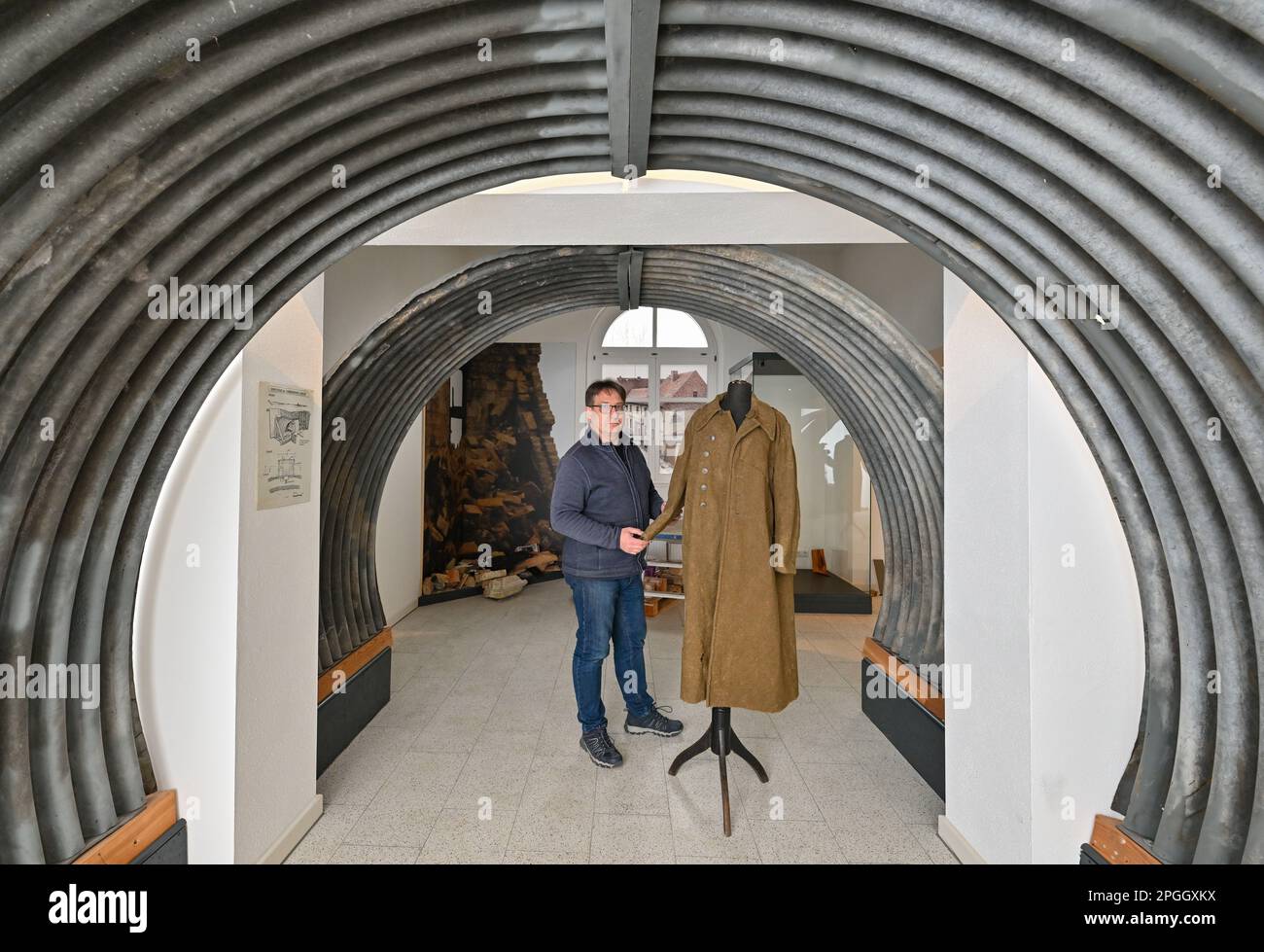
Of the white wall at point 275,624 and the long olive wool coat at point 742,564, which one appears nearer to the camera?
the white wall at point 275,624

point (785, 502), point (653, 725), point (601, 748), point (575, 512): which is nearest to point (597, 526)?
point (575, 512)

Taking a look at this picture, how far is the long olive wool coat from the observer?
2.95 m

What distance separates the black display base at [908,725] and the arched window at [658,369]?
5480 mm

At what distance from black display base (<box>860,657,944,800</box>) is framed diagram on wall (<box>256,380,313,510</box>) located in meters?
3.16

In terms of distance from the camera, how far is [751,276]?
3922 mm

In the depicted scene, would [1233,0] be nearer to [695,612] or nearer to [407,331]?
[695,612]

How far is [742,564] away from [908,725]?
1565 mm

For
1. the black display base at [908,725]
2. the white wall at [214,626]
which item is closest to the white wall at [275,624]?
the white wall at [214,626]

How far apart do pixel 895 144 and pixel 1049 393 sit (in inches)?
42.1

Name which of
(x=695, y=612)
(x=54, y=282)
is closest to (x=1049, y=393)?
(x=695, y=612)

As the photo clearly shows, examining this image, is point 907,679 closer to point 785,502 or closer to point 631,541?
point 785,502

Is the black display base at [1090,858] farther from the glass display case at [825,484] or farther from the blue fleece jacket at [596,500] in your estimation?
the glass display case at [825,484]

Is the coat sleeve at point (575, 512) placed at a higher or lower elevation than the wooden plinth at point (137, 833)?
higher

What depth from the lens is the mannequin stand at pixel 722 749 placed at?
2.93 meters
